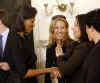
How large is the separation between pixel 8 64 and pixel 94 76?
844 mm

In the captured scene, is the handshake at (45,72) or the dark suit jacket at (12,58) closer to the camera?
the dark suit jacket at (12,58)

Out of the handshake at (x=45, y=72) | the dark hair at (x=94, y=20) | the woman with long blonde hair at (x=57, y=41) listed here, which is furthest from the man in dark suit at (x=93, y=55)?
the woman with long blonde hair at (x=57, y=41)

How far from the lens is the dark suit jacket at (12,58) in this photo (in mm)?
1659

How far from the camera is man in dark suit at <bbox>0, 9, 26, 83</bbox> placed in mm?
1663

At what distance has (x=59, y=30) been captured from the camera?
212 cm

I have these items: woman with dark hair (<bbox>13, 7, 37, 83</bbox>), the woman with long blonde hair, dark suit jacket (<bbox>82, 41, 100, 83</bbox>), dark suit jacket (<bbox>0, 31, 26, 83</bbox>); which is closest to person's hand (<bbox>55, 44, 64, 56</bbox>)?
the woman with long blonde hair

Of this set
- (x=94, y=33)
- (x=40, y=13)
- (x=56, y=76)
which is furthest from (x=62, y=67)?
(x=40, y=13)

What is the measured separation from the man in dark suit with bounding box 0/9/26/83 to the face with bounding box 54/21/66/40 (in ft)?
2.02

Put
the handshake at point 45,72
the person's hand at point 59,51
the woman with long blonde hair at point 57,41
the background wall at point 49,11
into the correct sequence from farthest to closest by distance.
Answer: the background wall at point 49,11, the woman with long blonde hair at point 57,41, the person's hand at point 59,51, the handshake at point 45,72

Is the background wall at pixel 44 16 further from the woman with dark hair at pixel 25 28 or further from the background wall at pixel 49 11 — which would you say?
the woman with dark hair at pixel 25 28

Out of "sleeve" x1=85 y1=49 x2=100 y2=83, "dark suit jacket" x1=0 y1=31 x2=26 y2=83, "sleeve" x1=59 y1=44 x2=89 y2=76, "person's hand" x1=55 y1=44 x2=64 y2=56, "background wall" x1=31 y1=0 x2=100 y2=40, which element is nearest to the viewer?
"sleeve" x1=85 y1=49 x2=100 y2=83

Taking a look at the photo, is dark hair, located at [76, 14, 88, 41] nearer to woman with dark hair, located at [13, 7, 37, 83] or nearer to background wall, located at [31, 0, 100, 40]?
woman with dark hair, located at [13, 7, 37, 83]

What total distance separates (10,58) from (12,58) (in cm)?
2

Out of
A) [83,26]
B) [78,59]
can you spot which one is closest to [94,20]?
[83,26]
